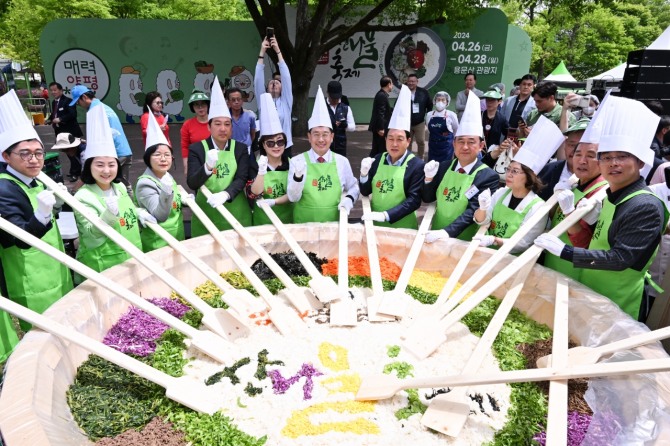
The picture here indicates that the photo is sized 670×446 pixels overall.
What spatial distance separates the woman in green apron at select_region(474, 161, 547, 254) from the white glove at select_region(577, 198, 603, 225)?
14.8 inches

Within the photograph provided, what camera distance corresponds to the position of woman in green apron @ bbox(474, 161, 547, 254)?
12.6 feet

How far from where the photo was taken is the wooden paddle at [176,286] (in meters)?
3.40

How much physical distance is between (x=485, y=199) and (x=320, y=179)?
1668mm

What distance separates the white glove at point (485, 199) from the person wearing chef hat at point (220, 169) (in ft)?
7.76

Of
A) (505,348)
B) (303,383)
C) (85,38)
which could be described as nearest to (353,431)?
(303,383)

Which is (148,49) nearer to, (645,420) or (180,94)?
(180,94)

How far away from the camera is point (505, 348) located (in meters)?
3.31

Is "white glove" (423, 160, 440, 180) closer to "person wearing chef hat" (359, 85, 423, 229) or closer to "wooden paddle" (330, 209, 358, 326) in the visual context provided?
"person wearing chef hat" (359, 85, 423, 229)

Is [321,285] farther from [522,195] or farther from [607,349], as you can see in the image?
[607,349]

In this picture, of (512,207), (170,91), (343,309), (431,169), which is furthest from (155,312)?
(170,91)

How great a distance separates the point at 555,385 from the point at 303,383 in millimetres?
1485

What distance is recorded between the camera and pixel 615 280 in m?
3.27

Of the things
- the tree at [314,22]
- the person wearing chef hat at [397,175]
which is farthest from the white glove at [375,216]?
the tree at [314,22]

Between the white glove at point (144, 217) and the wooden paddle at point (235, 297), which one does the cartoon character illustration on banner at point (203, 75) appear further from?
the wooden paddle at point (235, 297)
